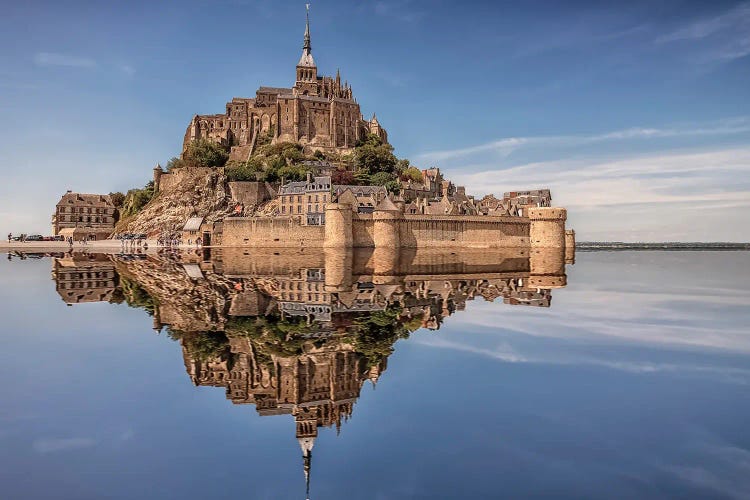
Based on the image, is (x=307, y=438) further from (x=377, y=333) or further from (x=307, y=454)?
(x=377, y=333)

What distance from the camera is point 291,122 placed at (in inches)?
2350

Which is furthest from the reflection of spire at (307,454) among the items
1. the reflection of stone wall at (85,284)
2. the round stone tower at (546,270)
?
the round stone tower at (546,270)

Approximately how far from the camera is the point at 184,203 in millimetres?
53219

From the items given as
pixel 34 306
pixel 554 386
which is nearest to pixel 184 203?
pixel 34 306

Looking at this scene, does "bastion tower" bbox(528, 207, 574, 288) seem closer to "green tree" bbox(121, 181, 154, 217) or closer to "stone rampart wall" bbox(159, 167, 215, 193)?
"stone rampart wall" bbox(159, 167, 215, 193)

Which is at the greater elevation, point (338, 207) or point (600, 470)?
point (338, 207)

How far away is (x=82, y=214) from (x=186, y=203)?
18648 mm

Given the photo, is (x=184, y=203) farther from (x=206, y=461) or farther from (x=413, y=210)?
(x=206, y=461)

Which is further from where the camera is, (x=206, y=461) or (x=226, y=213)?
(x=226, y=213)

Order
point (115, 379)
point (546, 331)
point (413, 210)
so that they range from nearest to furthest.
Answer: point (115, 379), point (546, 331), point (413, 210)

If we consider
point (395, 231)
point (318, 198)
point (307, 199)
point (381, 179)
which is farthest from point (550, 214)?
point (307, 199)

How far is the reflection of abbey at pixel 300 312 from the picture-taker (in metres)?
8.02

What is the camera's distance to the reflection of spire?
17.6 ft

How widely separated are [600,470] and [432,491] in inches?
68.9
